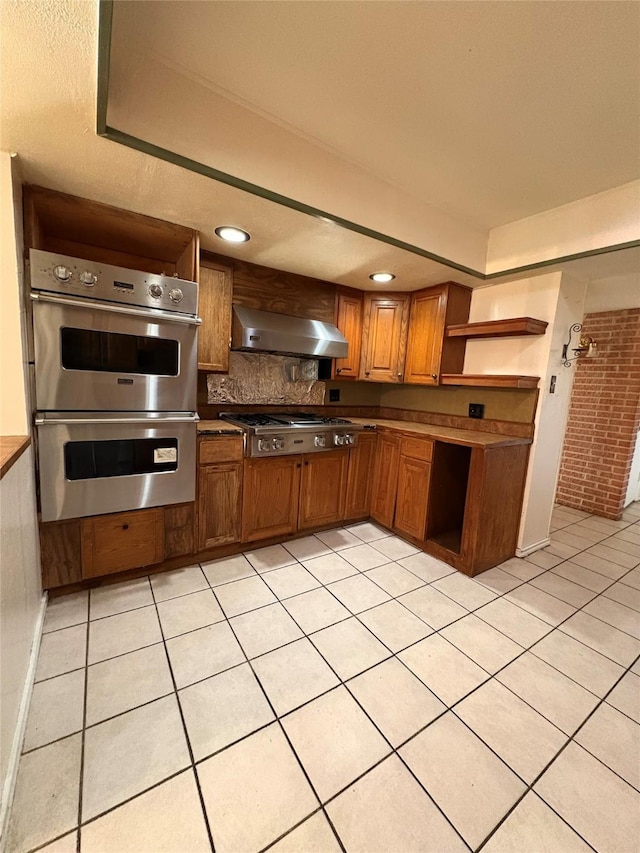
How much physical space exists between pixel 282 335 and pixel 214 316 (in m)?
0.50

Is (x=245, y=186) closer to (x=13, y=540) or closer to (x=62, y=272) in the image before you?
(x=62, y=272)

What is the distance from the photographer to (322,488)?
2.79 m

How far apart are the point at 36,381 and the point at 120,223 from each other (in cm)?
100

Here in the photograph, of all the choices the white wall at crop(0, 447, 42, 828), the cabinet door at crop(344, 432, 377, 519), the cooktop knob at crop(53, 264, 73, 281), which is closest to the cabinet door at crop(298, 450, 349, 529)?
the cabinet door at crop(344, 432, 377, 519)

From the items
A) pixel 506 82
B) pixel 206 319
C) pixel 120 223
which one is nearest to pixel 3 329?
pixel 120 223

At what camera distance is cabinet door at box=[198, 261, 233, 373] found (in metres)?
2.39

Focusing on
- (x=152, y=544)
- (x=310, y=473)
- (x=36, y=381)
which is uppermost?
(x=36, y=381)

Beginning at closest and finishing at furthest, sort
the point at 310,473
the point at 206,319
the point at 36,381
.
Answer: the point at 36,381, the point at 206,319, the point at 310,473

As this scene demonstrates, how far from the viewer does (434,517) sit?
2.73 meters

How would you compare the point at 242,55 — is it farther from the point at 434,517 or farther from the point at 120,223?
the point at 434,517

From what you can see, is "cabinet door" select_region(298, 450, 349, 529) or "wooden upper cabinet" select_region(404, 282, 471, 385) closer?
"cabinet door" select_region(298, 450, 349, 529)

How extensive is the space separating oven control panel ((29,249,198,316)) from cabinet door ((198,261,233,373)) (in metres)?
0.41

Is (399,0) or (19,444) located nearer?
(399,0)

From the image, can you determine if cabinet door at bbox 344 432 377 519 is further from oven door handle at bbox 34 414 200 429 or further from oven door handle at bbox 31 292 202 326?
oven door handle at bbox 31 292 202 326
